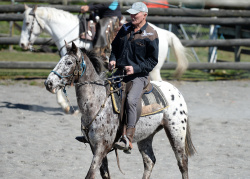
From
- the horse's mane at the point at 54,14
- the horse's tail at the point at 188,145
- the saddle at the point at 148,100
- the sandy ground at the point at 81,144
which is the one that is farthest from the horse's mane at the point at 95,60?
the horse's mane at the point at 54,14

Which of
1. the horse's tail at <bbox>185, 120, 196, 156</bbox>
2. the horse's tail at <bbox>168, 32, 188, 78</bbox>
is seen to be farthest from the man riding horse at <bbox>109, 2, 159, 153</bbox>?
the horse's tail at <bbox>168, 32, 188, 78</bbox>

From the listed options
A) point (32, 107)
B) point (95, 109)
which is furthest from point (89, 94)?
point (32, 107)

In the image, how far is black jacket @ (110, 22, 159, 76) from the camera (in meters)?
4.44

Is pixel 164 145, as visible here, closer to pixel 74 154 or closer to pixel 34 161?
pixel 74 154

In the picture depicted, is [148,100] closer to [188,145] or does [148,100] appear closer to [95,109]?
[95,109]

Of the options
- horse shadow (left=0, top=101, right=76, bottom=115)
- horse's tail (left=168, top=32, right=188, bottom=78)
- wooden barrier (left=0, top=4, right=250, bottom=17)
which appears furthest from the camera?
wooden barrier (left=0, top=4, right=250, bottom=17)

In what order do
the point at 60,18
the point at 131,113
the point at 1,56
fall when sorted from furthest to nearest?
the point at 1,56 < the point at 60,18 < the point at 131,113

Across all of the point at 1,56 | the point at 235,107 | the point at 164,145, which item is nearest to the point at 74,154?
the point at 164,145

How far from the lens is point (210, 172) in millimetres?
5414

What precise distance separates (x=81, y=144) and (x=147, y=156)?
1.84 meters

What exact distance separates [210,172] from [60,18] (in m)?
5.11

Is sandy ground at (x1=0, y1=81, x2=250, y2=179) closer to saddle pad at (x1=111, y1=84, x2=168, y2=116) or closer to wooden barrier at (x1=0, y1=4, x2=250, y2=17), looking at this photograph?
saddle pad at (x1=111, y1=84, x2=168, y2=116)

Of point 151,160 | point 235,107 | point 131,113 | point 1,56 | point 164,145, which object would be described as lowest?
point 1,56

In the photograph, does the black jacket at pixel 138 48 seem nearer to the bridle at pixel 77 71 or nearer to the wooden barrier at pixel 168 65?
the bridle at pixel 77 71
